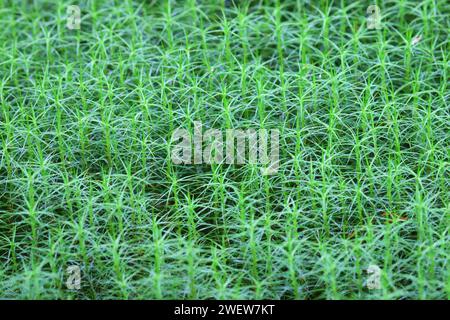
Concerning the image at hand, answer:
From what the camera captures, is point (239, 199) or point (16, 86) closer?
point (239, 199)

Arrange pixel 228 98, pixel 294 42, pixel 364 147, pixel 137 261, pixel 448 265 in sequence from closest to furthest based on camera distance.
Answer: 1. pixel 448 265
2. pixel 137 261
3. pixel 364 147
4. pixel 228 98
5. pixel 294 42

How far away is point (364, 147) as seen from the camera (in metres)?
4.67

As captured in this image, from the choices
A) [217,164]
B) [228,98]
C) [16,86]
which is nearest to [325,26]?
[228,98]

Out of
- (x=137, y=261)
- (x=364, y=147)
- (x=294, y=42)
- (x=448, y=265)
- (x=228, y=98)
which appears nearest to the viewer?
(x=448, y=265)

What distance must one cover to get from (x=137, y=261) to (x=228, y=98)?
1.30 metres

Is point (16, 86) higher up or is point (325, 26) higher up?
point (325, 26)

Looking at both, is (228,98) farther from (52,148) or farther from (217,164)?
(52,148)

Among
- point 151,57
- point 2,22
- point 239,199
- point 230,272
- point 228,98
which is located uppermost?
point 2,22

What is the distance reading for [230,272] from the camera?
14.0 feet

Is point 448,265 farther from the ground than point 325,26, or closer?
closer

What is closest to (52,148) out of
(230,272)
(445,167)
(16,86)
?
(16,86)

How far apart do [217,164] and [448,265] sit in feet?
4.75

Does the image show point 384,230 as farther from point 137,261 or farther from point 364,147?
point 137,261

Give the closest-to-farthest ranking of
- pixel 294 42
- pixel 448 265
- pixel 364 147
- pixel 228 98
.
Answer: pixel 448 265
pixel 364 147
pixel 228 98
pixel 294 42
